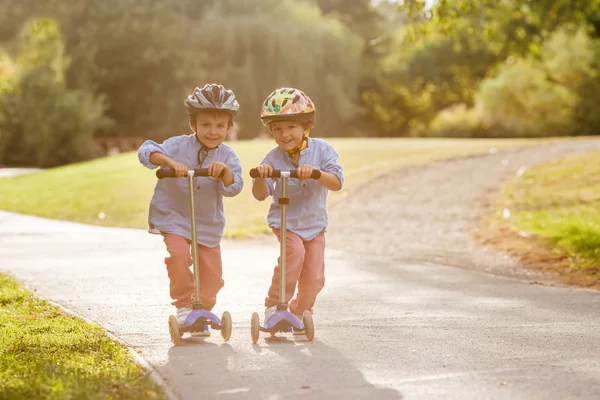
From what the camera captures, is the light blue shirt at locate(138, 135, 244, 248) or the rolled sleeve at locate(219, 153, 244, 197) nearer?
the rolled sleeve at locate(219, 153, 244, 197)

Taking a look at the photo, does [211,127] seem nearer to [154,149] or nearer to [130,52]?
[154,149]

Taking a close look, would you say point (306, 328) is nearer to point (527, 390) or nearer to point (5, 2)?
point (527, 390)

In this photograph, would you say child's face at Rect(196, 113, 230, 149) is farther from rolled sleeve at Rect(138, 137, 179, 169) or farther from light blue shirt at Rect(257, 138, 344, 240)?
light blue shirt at Rect(257, 138, 344, 240)

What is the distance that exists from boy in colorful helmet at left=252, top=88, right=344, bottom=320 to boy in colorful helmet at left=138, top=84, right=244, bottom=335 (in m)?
0.28

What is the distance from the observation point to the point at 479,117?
4641 centimetres

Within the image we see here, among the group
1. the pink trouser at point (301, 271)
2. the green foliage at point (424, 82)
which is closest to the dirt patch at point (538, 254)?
the pink trouser at point (301, 271)

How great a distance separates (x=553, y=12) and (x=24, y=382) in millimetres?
14471

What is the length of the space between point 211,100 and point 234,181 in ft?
1.80

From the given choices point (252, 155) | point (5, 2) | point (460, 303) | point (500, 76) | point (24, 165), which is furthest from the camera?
point (5, 2)

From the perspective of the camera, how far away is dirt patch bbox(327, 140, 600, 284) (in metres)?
12.8

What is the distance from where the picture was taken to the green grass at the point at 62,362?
4.93 metres

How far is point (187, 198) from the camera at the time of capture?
665 centimetres

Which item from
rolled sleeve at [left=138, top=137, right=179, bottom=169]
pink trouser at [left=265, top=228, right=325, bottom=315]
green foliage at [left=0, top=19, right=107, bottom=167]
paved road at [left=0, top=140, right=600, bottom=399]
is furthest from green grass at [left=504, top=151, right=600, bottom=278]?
green foliage at [left=0, top=19, right=107, bottom=167]

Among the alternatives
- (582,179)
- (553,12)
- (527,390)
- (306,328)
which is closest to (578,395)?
(527,390)
